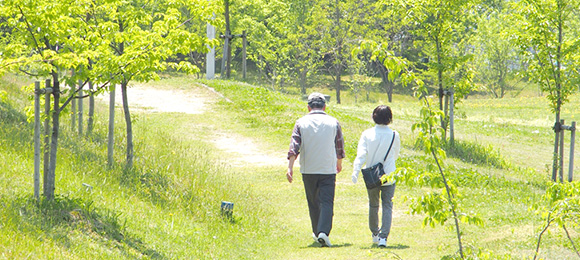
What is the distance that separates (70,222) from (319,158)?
2.85 meters

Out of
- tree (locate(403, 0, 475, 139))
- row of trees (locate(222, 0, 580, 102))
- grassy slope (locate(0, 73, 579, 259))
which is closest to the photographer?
grassy slope (locate(0, 73, 579, 259))

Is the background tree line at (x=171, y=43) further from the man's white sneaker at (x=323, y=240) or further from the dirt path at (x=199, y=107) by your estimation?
the dirt path at (x=199, y=107)

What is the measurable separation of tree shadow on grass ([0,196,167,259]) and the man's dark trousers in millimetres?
1991

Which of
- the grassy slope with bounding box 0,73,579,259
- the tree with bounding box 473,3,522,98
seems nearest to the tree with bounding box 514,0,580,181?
the grassy slope with bounding box 0,73,579,259

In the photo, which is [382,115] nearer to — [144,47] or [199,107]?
[144,47]

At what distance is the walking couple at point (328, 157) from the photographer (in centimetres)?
734

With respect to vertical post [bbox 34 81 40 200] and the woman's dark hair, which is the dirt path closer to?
the woman's dark hair

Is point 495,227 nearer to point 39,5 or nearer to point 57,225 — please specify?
point 57,225

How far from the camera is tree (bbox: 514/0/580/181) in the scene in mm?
14000

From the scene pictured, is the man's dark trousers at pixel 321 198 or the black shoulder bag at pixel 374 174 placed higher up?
the black shoulder bag at pixel 374 174

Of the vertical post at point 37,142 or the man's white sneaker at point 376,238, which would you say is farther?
the man's white sneaker at point 376,238

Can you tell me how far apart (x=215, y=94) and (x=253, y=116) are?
3.76 metres

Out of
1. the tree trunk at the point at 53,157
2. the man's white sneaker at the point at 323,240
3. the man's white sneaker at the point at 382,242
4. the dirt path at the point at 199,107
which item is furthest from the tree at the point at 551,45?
the tree trunk at the point at 53,157

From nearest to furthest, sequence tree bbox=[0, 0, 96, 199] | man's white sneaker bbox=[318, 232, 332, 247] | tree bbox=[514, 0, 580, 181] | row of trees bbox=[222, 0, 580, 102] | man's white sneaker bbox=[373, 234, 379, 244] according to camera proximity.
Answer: tree bbox=[0, 0, 96, 199] → man's white sneaker bbox=[318, 232, 332, 247] → man's white sneaker bbox=[373, 234, 379, 244] → tree bbox=[514, 0, 580, 181] → row of trees bbox=[222, 0, 580, 102]
